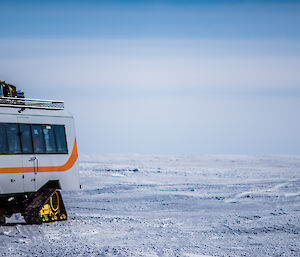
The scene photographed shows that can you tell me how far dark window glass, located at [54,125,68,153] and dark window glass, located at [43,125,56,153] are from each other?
0.21 m

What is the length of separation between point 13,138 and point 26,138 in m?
0.57

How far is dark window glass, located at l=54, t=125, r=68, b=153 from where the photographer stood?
1894cm

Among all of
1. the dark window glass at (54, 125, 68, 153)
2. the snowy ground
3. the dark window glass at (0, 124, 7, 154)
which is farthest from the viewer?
the dark window glass at (54, 125, 68, 153)

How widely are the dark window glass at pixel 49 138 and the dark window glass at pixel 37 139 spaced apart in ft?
0.65

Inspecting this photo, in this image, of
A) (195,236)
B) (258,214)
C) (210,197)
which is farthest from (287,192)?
(195,236)

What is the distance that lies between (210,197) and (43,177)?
1438 centimetres

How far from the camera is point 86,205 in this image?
2525 centimetres

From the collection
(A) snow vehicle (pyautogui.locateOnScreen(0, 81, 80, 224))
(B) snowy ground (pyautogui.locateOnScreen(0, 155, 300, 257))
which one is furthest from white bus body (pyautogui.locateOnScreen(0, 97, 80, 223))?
(B) snowy ground (pyautogui.locateOnScreen(0, 155, 300, 257))

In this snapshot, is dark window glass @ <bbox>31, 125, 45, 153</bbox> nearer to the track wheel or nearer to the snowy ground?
the track wheel

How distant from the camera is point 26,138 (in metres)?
17.7

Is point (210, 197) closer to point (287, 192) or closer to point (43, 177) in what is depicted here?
point (287, 192)

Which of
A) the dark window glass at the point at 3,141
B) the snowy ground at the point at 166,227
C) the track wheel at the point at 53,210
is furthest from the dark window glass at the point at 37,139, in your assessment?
the snowy ground at the point at 166,227

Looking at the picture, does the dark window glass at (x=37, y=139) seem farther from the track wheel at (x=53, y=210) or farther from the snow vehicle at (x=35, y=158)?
the track wheel at (x=53, y=210)

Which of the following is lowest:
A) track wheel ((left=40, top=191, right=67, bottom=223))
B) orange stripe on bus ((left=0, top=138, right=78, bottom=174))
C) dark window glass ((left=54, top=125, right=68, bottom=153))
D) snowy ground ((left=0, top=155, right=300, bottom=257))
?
snowy ground ((left=0, top=155, right=300, bottom=257))
